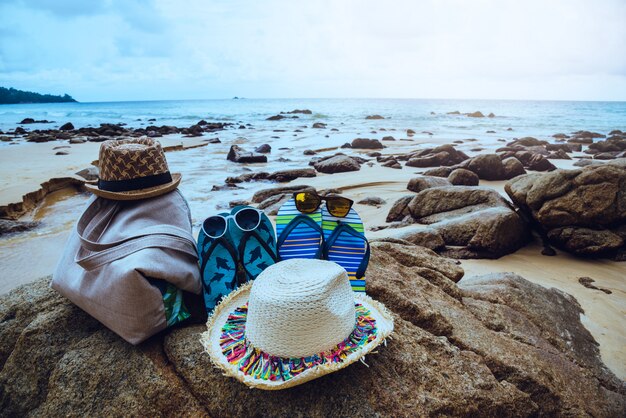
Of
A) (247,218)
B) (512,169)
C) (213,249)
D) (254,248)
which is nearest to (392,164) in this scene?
(512,169)

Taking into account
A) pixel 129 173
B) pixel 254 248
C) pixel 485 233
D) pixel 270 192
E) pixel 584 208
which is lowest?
pixel 270 192

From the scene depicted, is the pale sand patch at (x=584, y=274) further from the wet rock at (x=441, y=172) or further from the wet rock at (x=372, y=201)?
the wet rock at (x=441, y=172)

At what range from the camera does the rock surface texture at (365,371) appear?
1.69m

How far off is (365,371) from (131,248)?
4.33ft

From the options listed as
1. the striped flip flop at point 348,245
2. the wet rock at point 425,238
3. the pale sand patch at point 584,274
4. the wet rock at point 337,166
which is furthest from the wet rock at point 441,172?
the striped flip flop at point 348,245

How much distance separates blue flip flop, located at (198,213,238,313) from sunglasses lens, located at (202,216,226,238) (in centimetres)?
4

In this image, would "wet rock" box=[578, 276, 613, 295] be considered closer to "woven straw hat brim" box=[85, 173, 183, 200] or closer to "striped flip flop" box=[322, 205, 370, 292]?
"striped flip flop" box=[322, 205, 370, 292]

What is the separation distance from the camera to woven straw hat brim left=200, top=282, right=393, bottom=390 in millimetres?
1499

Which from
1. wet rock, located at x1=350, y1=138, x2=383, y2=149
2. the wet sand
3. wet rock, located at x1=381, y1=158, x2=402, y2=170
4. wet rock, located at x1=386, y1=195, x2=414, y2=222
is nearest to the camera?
the wet sand

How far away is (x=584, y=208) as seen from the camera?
4.70 m

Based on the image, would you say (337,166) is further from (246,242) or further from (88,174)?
(246,242)

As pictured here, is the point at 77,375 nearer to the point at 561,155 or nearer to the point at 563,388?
the point at 563,388

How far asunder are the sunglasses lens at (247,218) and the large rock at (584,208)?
13.5ft

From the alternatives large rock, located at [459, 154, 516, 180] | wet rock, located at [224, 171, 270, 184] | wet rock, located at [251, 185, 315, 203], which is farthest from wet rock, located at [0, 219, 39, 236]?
large rock, located at [459, 154, 516, 180]
